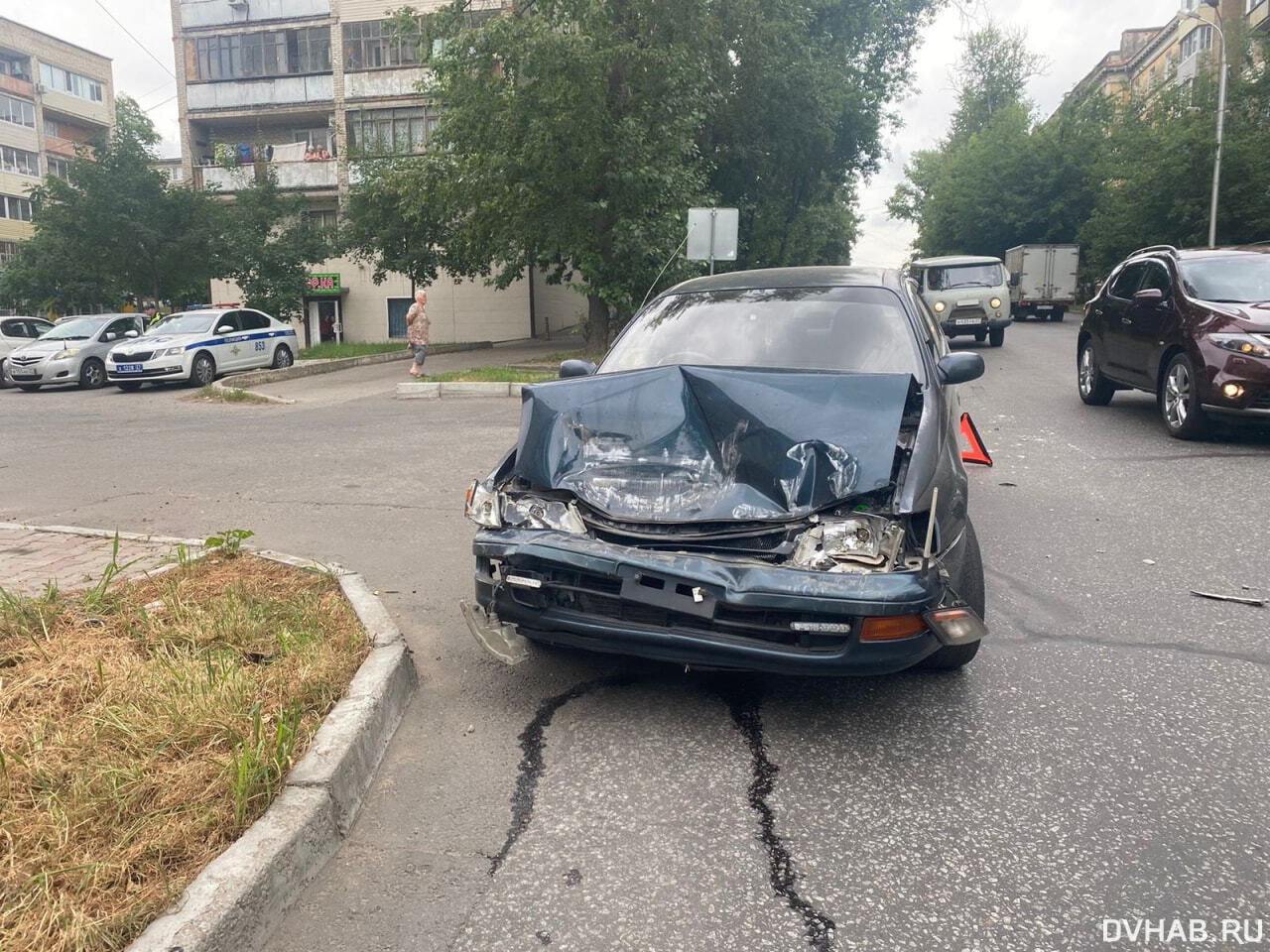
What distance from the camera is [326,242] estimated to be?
3219cm

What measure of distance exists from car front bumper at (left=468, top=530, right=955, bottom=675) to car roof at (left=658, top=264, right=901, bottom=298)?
259cm

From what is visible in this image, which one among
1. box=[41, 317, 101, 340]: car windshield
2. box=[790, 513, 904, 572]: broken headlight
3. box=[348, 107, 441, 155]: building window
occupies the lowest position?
box=[790, 513, 904, 572]: broken headlight

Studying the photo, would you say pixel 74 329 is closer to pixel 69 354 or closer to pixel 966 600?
pixel 69 354

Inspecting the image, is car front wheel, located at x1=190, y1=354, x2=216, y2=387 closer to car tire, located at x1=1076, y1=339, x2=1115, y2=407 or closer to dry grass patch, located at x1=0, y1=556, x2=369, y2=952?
car tire, located at x1=1076, y1=339, x2=1115, y2=407

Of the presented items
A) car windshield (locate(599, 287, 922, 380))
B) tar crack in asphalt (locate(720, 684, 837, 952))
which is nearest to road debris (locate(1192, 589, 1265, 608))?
car windshield (locate(599, 287, 922, 380))

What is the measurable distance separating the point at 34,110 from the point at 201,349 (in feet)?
172

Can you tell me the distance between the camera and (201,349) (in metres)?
19.8

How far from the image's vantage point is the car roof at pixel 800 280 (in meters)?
5.51

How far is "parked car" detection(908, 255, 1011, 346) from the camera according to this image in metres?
20.9

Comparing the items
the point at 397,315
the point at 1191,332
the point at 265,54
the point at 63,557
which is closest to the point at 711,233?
the point at 1191,332

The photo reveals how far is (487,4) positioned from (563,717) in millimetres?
37792

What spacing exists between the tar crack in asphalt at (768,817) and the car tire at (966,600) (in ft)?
2.35

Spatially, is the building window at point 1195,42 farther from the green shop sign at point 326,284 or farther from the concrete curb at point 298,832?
the concrete curb at point 298,832

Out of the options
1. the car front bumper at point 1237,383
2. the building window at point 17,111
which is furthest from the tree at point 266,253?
the building window at point 17,111
